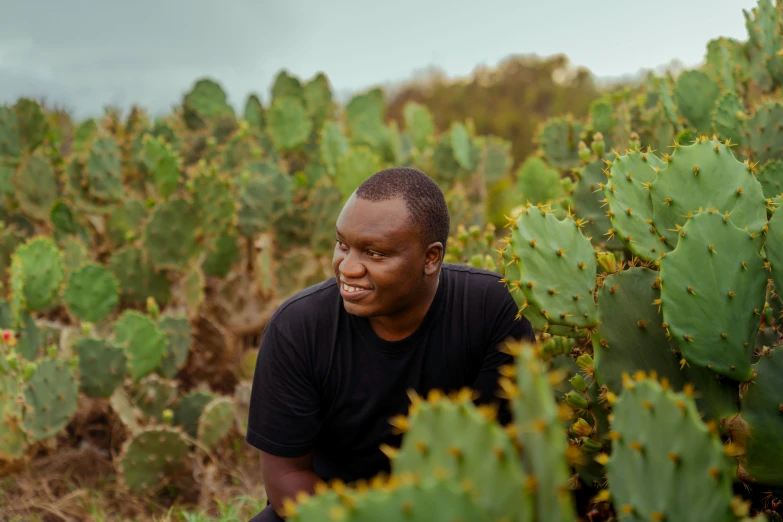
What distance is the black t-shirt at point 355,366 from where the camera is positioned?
196 centimetres

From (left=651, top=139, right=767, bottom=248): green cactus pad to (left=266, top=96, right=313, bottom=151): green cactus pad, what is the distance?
457cm

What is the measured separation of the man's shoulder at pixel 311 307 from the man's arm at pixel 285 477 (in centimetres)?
36

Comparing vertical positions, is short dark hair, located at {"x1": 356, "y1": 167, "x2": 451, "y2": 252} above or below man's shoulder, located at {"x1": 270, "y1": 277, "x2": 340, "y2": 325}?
above

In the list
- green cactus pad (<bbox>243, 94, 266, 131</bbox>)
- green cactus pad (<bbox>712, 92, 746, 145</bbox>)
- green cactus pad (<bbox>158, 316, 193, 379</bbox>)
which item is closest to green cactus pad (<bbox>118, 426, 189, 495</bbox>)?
green cactus pad (<bbox>158, 316, 193, 379</bbox>)

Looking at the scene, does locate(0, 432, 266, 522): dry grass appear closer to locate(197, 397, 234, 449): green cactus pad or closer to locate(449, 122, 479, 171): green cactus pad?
locate(197, 397, 234, 449): green cactus pad

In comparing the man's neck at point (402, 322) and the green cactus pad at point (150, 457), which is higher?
the man's neck at point (402, 322)

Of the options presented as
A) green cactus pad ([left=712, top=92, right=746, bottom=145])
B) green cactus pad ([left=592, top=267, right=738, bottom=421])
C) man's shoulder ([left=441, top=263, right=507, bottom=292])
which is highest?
green cactus pad ([left=712, top=92, right=746, bottom=145])

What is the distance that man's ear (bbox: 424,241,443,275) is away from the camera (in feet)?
6.21

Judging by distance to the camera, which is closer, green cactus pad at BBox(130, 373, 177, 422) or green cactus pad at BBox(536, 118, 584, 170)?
green cactus pad at BBox(130, 373, 177, 422)

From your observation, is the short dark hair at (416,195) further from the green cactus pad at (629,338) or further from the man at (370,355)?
the green cactus pad at (629,338)

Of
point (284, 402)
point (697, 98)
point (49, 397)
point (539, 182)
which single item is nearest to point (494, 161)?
point (539, 182)

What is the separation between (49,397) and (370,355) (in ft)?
6.41

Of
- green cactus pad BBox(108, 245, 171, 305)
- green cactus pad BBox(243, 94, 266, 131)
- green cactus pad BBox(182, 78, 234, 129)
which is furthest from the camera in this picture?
green cactus pad BBox(182, 78, 234, 129)

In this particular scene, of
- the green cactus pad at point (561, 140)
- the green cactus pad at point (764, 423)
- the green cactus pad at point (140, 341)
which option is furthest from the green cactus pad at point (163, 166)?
the green cactus pad at point (764, 423)
